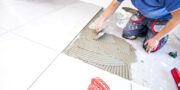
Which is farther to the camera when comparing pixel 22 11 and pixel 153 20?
pixel 22 11

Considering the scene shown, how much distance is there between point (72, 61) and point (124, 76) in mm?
362

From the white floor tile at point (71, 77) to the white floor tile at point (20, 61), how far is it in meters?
0.05

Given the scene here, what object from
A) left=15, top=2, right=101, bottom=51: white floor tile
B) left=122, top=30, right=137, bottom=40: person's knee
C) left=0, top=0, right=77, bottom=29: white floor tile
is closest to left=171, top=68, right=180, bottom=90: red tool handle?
left=122, top=30, right=137, bottom=40: person's knee

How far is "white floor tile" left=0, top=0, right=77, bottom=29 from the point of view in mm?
980

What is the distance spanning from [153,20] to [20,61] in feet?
3.79

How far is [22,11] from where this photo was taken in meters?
1.17

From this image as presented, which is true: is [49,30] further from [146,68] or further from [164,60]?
[164,60]

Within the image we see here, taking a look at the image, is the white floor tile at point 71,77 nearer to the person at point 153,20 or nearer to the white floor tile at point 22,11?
the person at point 153,20

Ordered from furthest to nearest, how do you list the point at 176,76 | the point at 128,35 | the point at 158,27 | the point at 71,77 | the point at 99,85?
the point at 128,35, the point at 158,27, the point at 176,76, the point at 71,77, the point at 99,85

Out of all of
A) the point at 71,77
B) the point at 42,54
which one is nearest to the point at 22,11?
the point at 42,54

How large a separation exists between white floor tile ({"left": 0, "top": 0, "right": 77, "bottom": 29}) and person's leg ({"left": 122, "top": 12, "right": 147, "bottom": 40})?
0.89 meters

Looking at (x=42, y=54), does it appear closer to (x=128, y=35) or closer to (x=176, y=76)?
(x=128, y=35)

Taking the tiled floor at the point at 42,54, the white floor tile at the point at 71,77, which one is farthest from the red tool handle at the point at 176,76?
the white floor tile at the point at 71,77

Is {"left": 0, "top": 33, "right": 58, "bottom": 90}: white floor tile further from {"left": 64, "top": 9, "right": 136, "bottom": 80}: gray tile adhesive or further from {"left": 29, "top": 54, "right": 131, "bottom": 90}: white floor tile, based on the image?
{"left": 64, "top": 9, "right": 136, "bottom": 80}: gray tile adhesive
